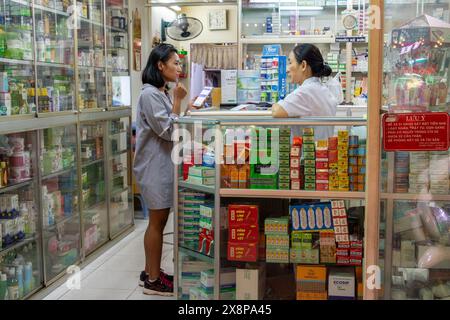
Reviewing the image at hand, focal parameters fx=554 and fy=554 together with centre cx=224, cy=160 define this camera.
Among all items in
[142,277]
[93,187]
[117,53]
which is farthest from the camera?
[117,53]

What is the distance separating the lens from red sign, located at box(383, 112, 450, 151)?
200 centimetres

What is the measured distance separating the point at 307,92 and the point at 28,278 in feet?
7.88

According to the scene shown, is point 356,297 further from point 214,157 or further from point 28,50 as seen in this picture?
point 28,50

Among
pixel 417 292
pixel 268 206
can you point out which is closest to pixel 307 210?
pixel 268 206

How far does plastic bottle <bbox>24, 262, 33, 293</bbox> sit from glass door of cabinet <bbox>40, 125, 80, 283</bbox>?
0.20m

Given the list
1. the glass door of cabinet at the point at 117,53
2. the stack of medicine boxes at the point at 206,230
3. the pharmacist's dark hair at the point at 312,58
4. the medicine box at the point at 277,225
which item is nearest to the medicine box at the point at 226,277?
the stack of medicine boxes at the point at 206,230

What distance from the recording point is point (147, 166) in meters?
4.06

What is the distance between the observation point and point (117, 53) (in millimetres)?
5965

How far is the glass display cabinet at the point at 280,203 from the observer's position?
292cm

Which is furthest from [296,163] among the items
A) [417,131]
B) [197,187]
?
[417,131]

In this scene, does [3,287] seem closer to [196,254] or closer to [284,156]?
[196,254]

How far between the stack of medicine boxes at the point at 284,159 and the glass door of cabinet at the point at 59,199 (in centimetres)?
212

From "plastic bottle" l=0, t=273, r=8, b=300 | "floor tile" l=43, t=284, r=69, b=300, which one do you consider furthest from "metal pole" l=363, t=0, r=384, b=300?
A: "floor tile" l=43, t=284, r=69, b=300

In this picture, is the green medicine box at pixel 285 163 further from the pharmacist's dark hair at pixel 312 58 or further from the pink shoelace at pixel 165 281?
the pink shoelace at pixel 165 281
